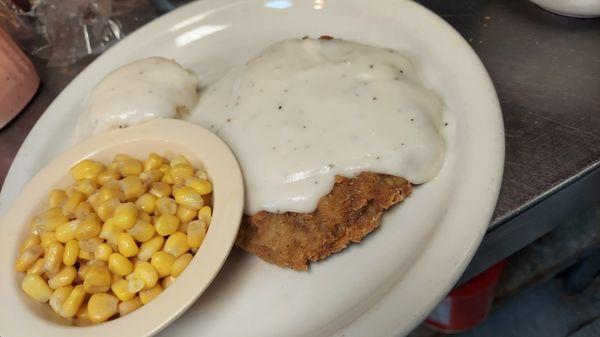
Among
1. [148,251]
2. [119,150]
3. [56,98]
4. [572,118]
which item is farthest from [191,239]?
[572,118]

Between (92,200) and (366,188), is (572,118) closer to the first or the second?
(366,188)

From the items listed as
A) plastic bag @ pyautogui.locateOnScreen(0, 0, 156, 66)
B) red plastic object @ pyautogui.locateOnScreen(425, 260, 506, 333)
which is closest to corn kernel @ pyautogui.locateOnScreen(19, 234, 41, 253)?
plastic bag @ pyautogui.locateOnScreen(0, 0, 156, 66)

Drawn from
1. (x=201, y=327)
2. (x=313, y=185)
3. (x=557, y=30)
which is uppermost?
(x=557, y=30)

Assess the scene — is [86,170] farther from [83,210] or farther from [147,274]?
[147,274]

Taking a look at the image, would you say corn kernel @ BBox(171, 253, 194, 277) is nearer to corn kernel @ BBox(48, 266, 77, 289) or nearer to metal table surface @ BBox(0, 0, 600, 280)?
corn kernel @ BBox(48, 266, 77, 289)

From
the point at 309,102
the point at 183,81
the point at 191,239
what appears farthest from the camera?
the point at 183,81

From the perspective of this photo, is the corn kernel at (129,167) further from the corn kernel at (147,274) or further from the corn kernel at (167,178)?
the corn kernel at (147,274)

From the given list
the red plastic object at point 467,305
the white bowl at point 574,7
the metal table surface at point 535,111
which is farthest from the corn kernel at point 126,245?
the white bowl at point 574,7
